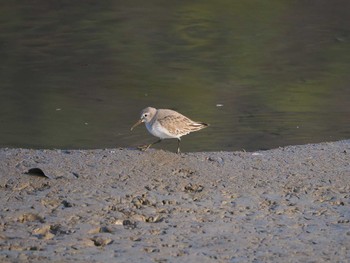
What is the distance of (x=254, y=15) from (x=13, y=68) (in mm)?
5935

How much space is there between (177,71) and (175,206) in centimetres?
Result: 667

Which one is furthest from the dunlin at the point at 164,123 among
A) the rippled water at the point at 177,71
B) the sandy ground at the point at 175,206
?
the rippled water at the point at 177,71

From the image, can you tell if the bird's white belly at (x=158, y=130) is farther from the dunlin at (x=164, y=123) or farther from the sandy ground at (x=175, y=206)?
the sandy ground at (x=175, y=206)

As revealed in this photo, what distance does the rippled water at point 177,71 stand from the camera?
10.6m

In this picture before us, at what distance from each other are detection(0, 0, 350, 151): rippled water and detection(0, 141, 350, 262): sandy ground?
54.0 inches

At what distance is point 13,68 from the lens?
45.7ft

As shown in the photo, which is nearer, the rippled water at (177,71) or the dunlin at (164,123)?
the dunlin at (164,123)

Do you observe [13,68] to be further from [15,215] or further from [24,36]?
[15,215]

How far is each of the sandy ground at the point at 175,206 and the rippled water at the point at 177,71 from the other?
1372mm

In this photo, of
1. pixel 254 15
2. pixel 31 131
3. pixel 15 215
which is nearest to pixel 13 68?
pixel 31 131

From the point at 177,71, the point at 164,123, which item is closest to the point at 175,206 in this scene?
the point at 164,123

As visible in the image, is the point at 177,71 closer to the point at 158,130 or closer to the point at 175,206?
the point at 158,130

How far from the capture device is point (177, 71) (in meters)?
13.8

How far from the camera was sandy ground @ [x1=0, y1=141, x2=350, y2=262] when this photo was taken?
6.37 meters
